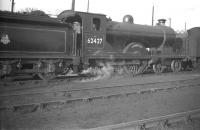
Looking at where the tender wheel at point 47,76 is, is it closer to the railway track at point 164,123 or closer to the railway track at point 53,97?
the railway track at point 53,97

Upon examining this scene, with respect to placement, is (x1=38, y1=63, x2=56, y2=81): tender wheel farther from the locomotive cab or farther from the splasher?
the splasher

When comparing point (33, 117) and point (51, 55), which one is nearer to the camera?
point (33, 117)

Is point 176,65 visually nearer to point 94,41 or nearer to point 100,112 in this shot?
point 94,41

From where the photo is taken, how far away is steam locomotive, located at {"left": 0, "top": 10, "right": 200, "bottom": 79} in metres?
9.09

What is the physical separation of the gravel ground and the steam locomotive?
155 inches

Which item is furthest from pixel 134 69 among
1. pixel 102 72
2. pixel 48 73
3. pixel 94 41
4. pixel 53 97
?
pixel 53 97

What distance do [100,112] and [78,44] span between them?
232 inches

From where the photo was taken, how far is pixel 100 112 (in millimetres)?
5727

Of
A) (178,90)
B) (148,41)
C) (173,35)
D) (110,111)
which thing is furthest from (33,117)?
(173,35)

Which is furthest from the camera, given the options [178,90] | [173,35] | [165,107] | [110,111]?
[173,35]

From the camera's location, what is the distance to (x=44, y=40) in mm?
9734

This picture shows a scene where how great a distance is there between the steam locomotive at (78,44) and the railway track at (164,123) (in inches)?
240

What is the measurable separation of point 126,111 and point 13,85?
496 centimetres

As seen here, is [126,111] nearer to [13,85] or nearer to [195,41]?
[13,85]
